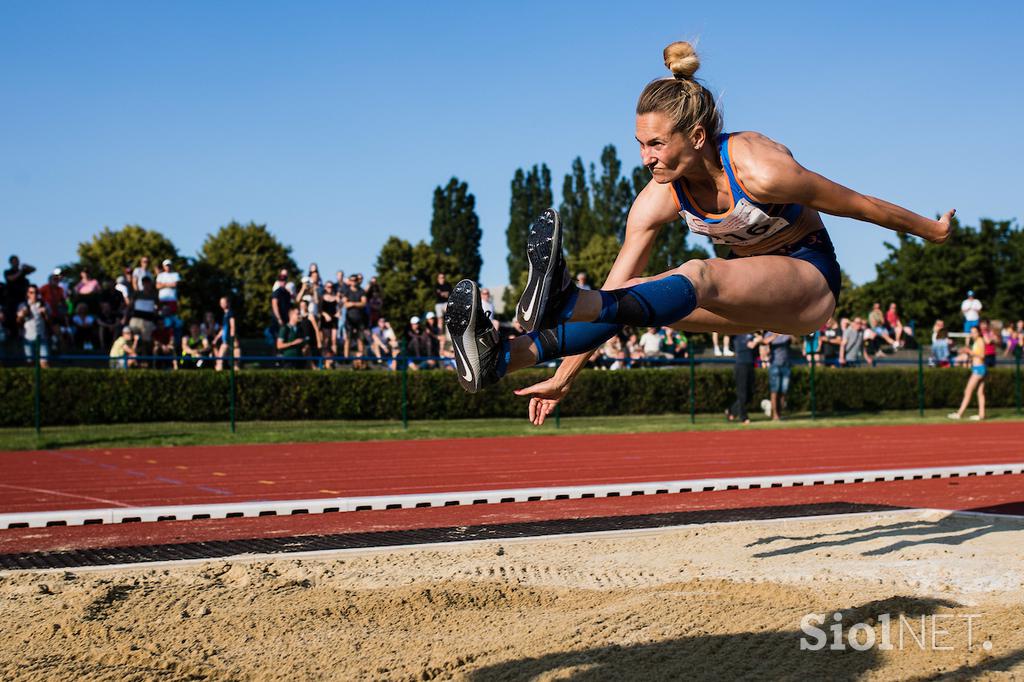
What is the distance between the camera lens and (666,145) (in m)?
4.24

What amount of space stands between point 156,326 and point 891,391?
15019 millimetres

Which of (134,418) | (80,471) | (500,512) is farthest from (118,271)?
(500,512)

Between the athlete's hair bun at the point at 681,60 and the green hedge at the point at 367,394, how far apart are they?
1269 cm

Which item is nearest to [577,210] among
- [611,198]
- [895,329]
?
[611,198]

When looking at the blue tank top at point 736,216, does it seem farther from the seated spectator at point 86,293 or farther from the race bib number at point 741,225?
the seated spectator at point 86,293

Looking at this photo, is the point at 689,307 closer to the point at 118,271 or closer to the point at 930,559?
the point at 930,559

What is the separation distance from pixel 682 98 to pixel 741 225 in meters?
0.61

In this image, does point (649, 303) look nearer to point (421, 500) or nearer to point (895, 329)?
point (421, 500)

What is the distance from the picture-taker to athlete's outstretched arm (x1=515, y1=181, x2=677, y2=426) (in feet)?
15.8

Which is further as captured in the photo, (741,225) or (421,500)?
(421,500)

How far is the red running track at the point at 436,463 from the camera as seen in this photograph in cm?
924

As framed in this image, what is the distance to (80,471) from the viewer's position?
35.1ft

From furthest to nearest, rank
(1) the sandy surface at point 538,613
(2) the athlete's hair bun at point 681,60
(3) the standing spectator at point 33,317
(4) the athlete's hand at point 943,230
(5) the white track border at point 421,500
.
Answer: (3) the standing spectator at point 33,317 → (5) the white track border at point 421,500 → (4) the athlete's hand at point 943,230 → (2) the athlete's hair bun at point 681,60 → (1) the sandy surface at point 538,613

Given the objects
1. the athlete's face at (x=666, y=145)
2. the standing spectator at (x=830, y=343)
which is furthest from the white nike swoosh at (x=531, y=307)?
the standing spectator at (x=830, y=343)
